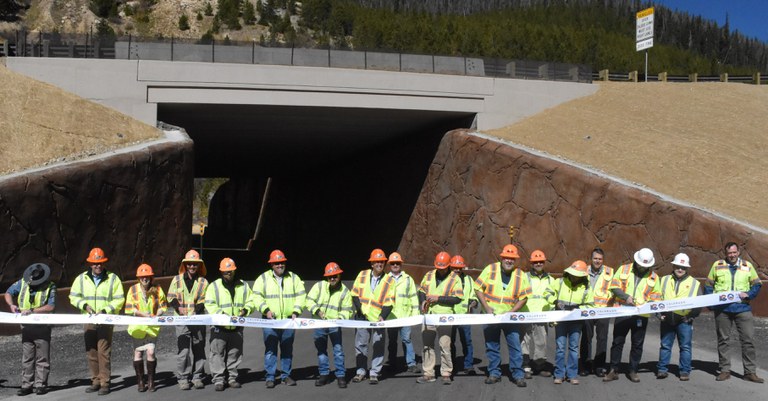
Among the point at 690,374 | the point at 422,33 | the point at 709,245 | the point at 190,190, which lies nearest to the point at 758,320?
the point at 709,245

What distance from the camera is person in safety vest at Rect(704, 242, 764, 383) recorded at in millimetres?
10805

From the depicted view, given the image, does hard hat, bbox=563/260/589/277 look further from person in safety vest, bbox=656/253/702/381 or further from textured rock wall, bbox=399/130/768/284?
textured rock wall, bbox=399/130/768/284

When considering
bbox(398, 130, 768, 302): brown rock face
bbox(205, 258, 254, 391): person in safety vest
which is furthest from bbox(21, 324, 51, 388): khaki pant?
bbox(398, 130, 768, 302): brown rock face

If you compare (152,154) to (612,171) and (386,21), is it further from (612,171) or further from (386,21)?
(386,21)

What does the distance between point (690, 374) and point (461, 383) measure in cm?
344

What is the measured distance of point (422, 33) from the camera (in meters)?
101

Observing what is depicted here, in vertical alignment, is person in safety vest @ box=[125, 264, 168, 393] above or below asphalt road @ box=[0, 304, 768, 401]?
above

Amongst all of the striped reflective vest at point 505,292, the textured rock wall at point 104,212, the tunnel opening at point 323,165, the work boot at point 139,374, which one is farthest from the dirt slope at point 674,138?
the work boot at point 139,374

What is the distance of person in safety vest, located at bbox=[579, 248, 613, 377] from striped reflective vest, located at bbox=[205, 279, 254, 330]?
496 cm

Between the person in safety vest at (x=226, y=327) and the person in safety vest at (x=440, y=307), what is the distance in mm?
2582

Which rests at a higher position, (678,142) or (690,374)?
(678,142)

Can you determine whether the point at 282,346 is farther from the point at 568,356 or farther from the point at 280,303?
the point at 568,356

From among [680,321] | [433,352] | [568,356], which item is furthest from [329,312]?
[680,321]

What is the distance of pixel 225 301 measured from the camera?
10.7 metres
